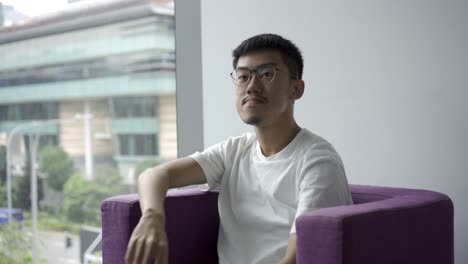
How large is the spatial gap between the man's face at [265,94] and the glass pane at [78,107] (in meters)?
1.64

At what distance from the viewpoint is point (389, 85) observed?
2.22 meters

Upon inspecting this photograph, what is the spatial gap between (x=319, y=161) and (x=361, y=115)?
74 centimetres

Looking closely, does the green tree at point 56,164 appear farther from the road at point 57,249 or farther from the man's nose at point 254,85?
the man's nose at point 254,85

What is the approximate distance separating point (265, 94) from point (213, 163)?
31cm

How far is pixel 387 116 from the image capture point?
7.33ft

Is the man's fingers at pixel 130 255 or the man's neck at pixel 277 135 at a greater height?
the man's neck at pixel 277 135

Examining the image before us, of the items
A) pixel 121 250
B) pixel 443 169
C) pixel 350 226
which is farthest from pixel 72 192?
pixel 350 226

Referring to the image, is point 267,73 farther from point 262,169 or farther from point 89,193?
point 89,193

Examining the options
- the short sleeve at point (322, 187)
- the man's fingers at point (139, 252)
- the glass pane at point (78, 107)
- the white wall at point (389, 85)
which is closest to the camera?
the man's fingers at point (139, 252)

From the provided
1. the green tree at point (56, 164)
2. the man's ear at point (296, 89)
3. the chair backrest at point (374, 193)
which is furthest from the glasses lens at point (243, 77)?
the green tree at point (56, 164)

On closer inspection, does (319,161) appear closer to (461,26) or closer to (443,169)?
(443,169)

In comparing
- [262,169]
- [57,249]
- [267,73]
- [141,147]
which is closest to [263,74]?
[267,73]

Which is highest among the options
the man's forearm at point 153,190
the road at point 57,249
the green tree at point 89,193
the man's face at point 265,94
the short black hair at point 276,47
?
the short black hair at point 276,47

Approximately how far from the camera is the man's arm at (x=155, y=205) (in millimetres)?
1449
